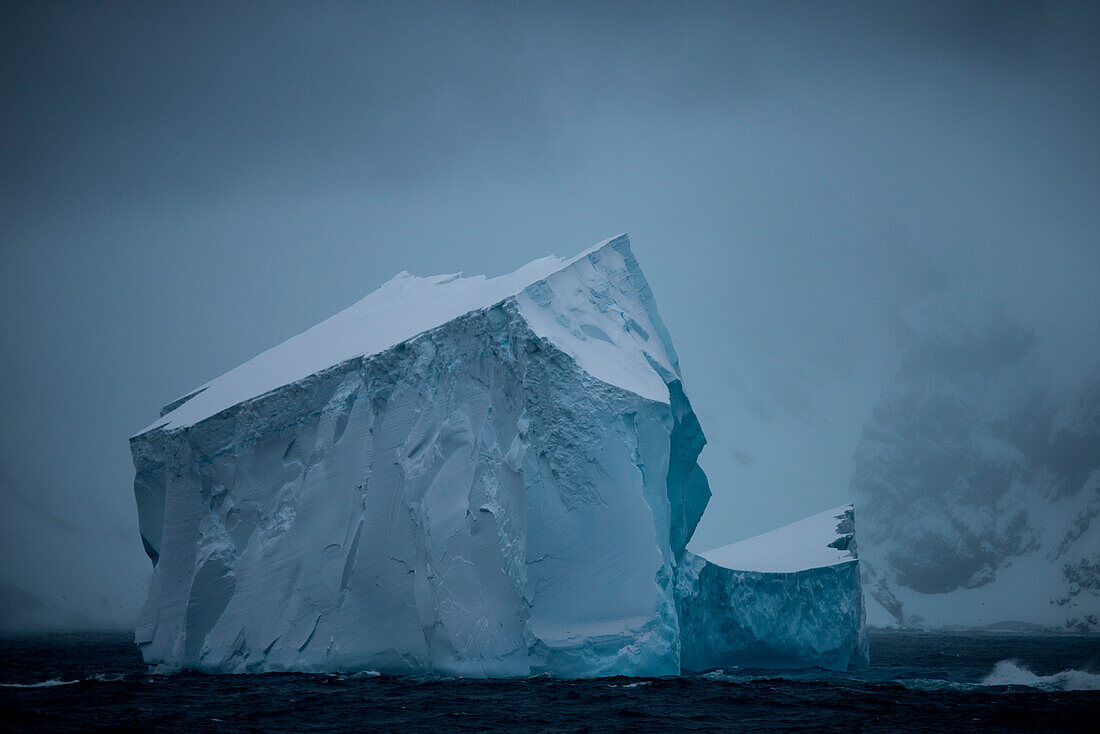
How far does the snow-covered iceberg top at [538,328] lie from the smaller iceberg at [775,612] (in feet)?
13.4

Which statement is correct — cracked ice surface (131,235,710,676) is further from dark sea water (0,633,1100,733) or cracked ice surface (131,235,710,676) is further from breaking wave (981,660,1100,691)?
breaking wave (981,660,1100,691)

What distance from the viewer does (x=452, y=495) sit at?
1698 centimetres

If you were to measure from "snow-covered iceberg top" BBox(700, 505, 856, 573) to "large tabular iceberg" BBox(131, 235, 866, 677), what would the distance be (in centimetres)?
215

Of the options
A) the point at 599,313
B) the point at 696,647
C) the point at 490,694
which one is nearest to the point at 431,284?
the point at 599,313

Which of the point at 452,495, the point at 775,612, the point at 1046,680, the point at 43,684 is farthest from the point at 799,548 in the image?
the point at 43,684

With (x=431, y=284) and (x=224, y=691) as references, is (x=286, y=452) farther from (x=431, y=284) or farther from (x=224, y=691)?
(x=431, y=284)

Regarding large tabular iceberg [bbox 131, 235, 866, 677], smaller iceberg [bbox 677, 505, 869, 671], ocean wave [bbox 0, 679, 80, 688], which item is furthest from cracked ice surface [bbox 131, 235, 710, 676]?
ocean wave [bbox 0, 679, 80, 688]

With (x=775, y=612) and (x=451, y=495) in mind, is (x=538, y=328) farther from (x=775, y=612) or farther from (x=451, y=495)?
(x=775, y=612)

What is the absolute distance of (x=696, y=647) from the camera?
1958 centimetres

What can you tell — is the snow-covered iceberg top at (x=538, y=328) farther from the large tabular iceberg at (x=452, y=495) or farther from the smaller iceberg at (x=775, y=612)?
the smaller iceberg at (x=775, y=612)

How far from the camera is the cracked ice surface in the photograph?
16.0 m

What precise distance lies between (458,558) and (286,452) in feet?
14.8

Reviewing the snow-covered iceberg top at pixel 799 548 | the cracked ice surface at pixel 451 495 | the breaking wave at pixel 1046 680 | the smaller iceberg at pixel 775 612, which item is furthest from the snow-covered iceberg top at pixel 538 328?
the breaking wave at pixel 1046 680

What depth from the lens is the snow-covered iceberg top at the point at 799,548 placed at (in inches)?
832
